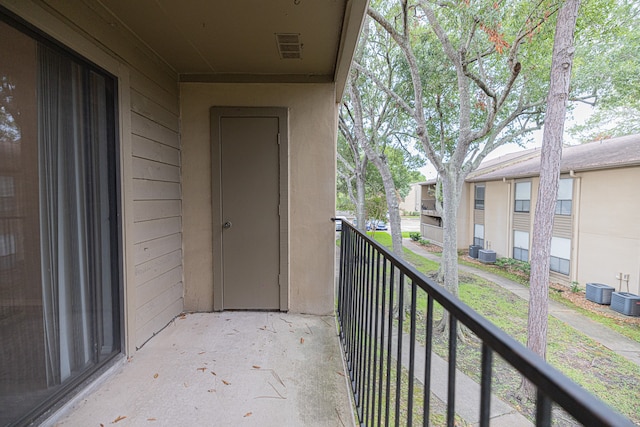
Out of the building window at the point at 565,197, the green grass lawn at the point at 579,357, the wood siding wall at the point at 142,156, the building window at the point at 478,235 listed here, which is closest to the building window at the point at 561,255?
the building window at the point at 565,197

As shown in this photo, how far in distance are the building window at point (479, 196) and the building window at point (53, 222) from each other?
14.0m

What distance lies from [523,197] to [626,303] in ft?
14.5

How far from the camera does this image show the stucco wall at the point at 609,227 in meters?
7.34

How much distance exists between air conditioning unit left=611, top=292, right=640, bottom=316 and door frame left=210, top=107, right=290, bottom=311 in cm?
869

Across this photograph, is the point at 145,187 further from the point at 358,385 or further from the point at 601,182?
the point at 601,182

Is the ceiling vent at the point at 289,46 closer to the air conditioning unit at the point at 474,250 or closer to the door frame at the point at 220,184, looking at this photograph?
the door frame at the point at 220,184

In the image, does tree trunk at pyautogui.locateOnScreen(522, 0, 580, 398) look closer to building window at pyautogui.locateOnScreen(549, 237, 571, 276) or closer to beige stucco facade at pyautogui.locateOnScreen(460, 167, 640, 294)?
beige stucco facade at pyautogui.locateOnScreen(460, 167, 640, 294)

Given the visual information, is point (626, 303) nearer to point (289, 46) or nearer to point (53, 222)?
point (289, 46)

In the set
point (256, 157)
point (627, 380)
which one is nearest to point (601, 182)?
point (627, 380)

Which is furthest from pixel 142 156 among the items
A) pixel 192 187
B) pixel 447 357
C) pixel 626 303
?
pixel 626 303

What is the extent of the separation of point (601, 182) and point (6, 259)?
427 inches

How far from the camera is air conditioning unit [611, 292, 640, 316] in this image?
715cm

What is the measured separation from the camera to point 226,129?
2887 millimetres

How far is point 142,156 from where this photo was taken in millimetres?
2287
